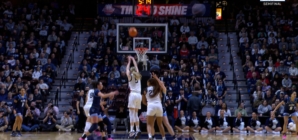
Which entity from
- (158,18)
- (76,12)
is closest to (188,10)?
(158,18)

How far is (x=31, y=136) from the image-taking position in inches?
859

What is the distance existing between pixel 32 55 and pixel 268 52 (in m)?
11.2

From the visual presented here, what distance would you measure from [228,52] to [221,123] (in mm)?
6430

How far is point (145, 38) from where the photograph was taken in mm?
23344

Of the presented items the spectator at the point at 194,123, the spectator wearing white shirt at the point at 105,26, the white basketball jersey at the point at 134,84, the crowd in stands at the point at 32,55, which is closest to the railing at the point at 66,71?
the crowd in stands at the point at 32,55

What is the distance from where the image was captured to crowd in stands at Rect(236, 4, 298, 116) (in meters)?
25.5

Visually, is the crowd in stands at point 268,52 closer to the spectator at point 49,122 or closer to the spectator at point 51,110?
the spectator at point 51,110

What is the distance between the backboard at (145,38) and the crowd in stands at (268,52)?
5133mm

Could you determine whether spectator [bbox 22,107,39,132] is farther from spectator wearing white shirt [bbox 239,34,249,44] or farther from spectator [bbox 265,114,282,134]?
spectator wearing white shirt [bbox 239,34,249,44]

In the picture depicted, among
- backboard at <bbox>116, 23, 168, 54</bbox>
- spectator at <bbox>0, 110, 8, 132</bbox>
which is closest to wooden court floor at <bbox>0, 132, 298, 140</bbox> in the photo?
spectator at <bbox>0, 110, 8, 132</bbox>

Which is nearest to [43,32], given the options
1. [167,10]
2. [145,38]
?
[167,10]

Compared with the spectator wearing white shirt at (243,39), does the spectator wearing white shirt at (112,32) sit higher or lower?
higher

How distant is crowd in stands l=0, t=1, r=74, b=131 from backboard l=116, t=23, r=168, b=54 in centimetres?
385

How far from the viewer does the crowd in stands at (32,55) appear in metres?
24.6
